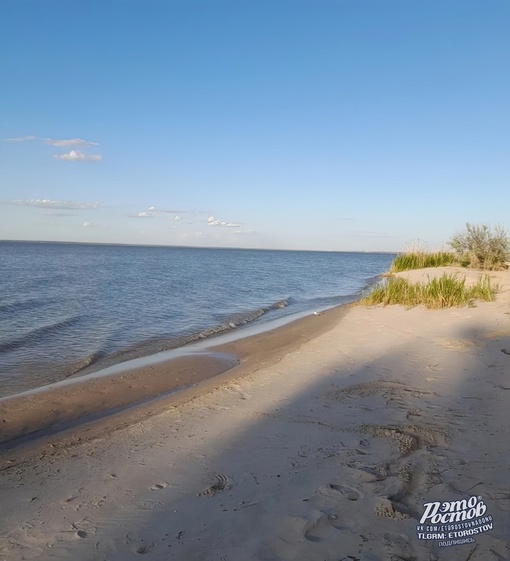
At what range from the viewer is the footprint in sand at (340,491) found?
3.36 m

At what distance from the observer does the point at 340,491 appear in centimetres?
346

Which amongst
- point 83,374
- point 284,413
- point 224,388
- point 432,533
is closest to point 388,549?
point 432,533

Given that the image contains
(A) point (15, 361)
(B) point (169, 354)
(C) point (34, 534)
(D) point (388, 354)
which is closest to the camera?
(C) point (34, 534)

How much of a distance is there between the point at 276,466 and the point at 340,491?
0.73 metres

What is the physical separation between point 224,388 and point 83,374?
11.2 feet

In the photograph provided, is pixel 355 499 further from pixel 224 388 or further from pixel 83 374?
pixel 83 374

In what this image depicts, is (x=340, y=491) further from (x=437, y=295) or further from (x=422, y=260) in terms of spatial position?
(x=422, y=260)

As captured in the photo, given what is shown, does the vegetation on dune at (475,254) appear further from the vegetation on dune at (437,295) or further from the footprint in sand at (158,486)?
the footprint in sand at (158,486)

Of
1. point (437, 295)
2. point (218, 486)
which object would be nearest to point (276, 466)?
point (218, 486)

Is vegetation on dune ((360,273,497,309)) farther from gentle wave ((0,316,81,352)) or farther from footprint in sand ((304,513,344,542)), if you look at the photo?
footprint in sand ((304,513,344,542))

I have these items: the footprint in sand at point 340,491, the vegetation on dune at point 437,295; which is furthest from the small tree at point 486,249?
the footprint in sand at point 340,491

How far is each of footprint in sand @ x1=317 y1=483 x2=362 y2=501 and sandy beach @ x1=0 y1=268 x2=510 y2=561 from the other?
0.02 metres

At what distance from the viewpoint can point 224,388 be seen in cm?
692

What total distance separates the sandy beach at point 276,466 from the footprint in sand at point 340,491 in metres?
0.02
